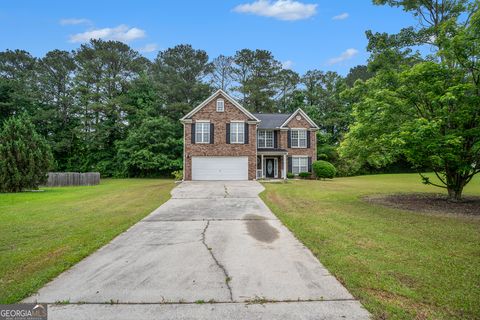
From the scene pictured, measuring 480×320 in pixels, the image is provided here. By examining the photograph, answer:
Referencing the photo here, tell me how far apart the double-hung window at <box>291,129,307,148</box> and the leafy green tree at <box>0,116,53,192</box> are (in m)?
20.5

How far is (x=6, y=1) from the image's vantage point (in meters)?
9.59

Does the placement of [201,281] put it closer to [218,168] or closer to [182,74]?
[218,168]

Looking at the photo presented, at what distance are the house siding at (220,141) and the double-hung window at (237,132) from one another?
1.16 ft

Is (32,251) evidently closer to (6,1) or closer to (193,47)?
(6,1)

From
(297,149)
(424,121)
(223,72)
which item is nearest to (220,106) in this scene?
(297,149)

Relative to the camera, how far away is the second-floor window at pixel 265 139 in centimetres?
2833

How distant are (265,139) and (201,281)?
24.7m

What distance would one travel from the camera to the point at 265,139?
28.4 metres

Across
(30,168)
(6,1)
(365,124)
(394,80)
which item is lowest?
(30,168)

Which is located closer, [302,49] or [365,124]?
[365,124]

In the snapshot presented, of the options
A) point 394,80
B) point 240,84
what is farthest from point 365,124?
point 240,84

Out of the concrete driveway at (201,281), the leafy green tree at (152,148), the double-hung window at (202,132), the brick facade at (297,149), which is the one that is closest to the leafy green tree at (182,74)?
the leafy green tree at (152,148)

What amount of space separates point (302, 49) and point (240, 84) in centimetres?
2543

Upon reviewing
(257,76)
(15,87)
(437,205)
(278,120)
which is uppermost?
(257,76)
